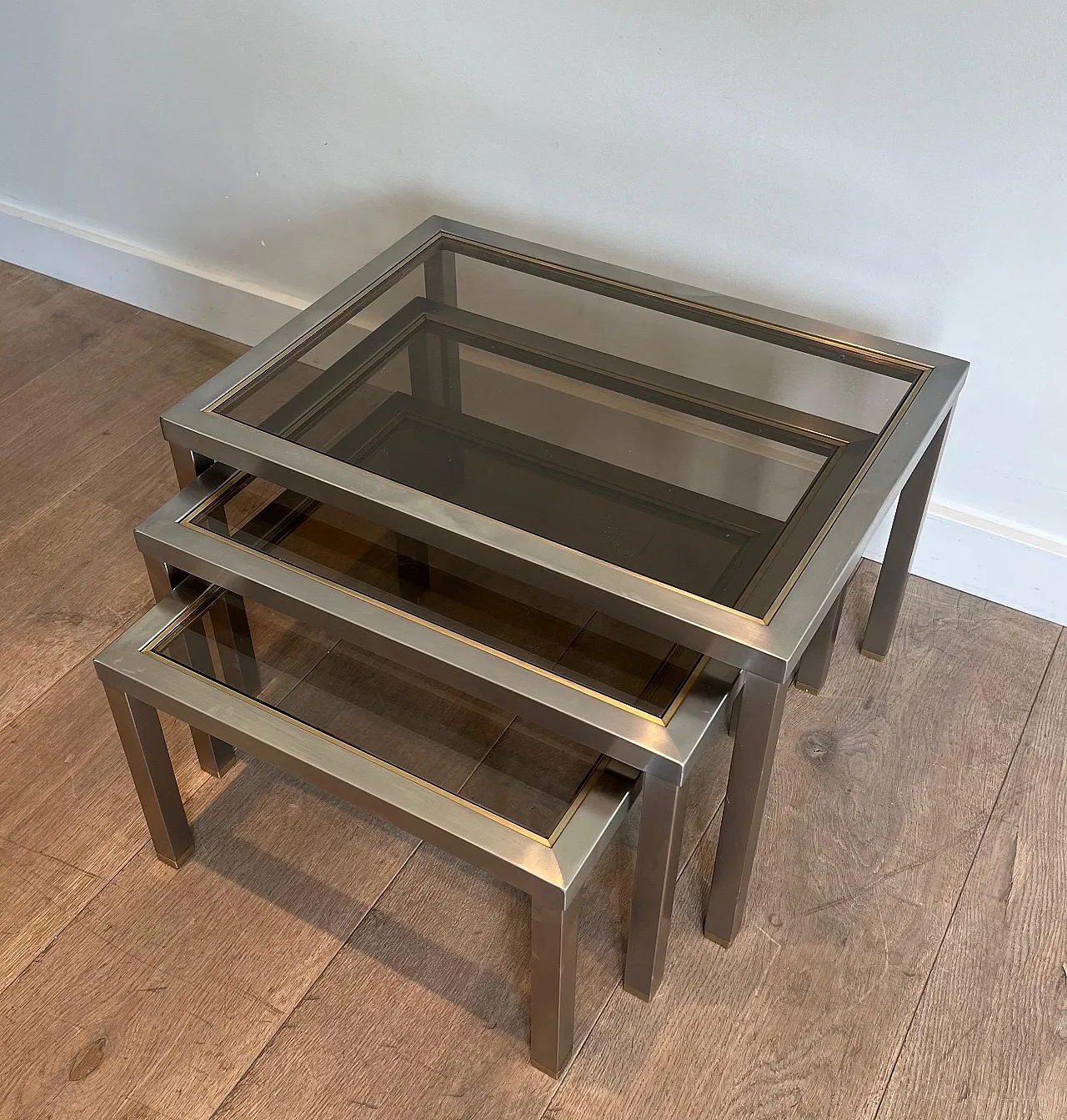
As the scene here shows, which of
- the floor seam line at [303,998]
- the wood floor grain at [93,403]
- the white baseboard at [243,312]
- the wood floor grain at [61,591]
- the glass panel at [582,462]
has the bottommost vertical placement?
the floor seam line at [303,998]

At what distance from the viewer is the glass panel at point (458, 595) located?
0.91 m

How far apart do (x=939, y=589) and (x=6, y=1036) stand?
45.9 inches

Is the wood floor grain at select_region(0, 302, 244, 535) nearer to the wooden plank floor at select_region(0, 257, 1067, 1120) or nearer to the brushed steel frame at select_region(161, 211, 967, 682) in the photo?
the wooden plank floor at select_region(0, 257, 1067, 1120)

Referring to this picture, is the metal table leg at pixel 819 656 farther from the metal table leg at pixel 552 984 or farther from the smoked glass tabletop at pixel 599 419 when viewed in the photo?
the metal table leg at pixel 552 984

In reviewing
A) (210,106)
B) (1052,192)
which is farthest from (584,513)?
(210,106)

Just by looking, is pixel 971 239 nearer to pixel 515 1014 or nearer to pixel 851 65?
pixel 851 65

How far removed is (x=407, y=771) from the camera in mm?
904

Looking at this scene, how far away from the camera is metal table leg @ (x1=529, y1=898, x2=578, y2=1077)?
870mm

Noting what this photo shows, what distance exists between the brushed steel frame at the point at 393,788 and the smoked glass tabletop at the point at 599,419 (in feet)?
0.65

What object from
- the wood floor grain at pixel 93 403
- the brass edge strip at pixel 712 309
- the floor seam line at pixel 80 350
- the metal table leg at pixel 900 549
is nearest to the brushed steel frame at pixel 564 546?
the brass edge strip at pixel 712 309

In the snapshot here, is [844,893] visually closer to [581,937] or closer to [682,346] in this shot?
[581,937]

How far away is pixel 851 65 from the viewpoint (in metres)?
1.18

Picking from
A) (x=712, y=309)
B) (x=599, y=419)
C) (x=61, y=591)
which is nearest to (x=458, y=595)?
(x=599, y=419)

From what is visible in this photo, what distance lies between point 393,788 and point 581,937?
0.32m
